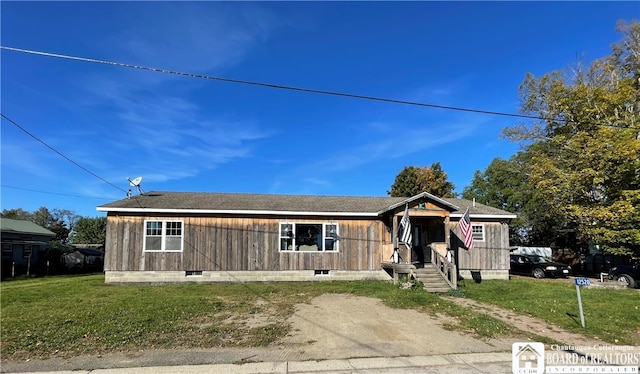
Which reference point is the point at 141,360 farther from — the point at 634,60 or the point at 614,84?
the point at 634,60

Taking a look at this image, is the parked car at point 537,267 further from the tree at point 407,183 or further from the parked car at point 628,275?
the tree at point 407,183

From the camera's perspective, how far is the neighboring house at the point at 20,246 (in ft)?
85.0

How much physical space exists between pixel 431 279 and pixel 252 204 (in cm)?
853

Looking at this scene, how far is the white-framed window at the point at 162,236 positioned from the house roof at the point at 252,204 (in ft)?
2.14

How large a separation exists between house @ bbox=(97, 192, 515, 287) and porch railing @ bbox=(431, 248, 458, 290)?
Result: 0.16 ft

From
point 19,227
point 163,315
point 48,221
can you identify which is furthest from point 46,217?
point 163,315

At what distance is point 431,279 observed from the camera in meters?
15.6

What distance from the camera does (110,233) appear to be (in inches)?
640

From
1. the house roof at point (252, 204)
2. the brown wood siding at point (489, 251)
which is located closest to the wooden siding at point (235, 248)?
the house roof at point (252, 204)

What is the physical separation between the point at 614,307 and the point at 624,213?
26.2ft

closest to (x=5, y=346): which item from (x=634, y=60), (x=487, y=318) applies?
(x=487, y=318)
